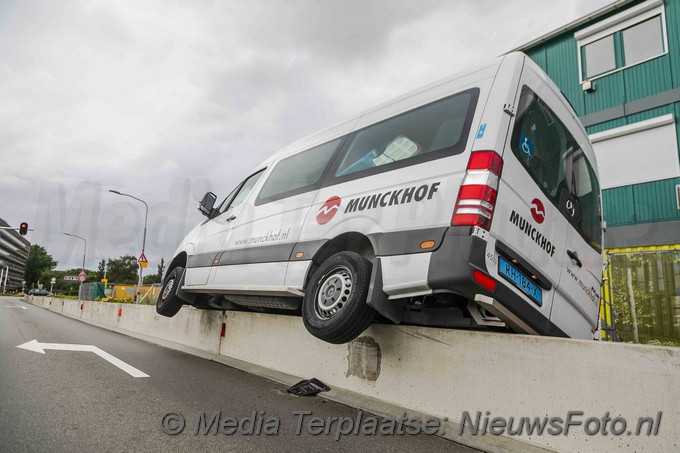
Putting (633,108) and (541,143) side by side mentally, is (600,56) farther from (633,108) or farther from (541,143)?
(541,143)

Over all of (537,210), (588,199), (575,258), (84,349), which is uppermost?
(588,199)

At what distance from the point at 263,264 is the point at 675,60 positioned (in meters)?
11.6

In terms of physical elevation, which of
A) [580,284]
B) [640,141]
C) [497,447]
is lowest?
[497,447]

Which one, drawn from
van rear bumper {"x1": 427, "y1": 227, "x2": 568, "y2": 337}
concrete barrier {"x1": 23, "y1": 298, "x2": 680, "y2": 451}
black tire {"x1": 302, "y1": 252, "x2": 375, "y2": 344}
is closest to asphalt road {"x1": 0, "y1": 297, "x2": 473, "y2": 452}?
concrete barrier {"x1": 23, "y1": 298, "x2": 680, "y2": 451}

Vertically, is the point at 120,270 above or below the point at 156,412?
below

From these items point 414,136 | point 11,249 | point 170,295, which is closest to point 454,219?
point 414,136

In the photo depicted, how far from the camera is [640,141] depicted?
35.5 feet

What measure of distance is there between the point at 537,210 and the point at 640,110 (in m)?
10.1

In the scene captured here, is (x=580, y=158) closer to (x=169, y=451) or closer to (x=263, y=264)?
(x=263, y=264)

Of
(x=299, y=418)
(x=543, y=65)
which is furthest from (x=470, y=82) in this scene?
(x=543, y=65)

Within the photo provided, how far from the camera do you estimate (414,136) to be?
376cm

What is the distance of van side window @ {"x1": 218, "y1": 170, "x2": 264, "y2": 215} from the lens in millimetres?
6148

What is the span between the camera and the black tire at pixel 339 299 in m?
3.44

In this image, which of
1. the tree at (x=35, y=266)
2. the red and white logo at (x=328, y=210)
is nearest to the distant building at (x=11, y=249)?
the tree at (x=35, y=266)
